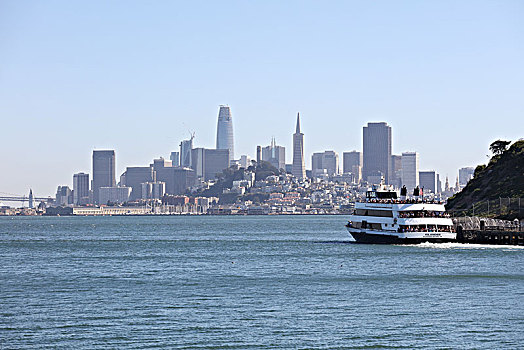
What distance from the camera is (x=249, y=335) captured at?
127 feet

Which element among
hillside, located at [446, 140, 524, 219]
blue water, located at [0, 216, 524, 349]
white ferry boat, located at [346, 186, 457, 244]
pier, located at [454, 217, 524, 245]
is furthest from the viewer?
hillside, located at [446, 140, 524, 219]

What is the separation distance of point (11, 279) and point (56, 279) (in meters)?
3.70

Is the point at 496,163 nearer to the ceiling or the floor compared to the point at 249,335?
nearer to the ceiling

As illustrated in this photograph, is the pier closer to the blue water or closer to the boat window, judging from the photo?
→ the boat window

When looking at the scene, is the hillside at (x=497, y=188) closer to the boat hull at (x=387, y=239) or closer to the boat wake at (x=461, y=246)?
the boat wake at (x=461, y=246)

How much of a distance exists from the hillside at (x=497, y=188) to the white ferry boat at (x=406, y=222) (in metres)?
27.3

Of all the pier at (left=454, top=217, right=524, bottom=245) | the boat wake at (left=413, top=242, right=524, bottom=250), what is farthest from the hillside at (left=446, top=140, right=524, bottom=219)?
the boat wake at (left=413, top=242, right=524, bottom=250)

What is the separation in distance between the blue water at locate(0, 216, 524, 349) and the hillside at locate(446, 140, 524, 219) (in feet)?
160

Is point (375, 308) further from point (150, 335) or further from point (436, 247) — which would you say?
point (436, 247)

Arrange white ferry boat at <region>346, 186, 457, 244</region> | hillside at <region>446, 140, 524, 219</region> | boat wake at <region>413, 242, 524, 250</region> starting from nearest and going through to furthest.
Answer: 1. boat wake at <region>413, 242, 524, 250</region>
2. white ferry boat at <region>346, 186, 457, 244</region>
3. hillside at <region>446, 140, 524, 219</region>

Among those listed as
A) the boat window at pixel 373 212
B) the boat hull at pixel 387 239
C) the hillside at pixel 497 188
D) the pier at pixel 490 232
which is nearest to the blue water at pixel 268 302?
the boat hull at pixel 387 239

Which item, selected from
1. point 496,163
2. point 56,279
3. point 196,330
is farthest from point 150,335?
point 496,163

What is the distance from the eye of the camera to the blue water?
38.0 m

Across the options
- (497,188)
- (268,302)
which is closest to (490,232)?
(497,188)
